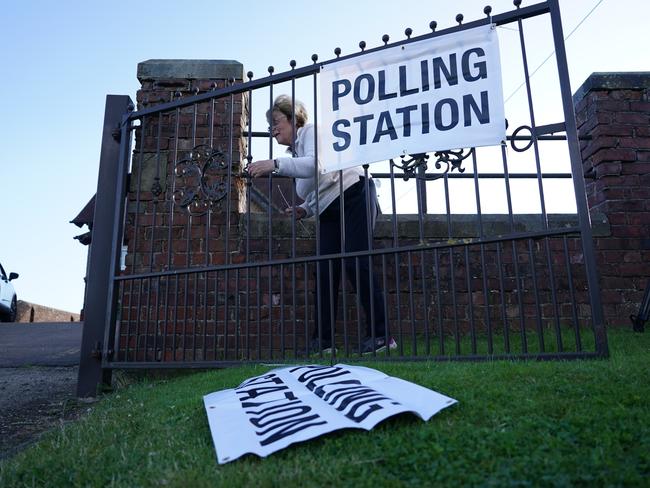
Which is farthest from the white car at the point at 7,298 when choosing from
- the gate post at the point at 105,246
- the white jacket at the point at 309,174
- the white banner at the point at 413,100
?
the white banner at the point at 413,100

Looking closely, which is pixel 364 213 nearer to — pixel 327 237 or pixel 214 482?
pixel 327 237

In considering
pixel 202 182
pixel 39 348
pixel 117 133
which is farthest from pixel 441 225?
pixel 39 348

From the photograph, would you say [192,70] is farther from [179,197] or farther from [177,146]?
[179,197]

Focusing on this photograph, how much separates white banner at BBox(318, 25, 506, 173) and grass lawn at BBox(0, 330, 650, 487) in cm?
136

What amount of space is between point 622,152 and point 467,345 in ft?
7.46

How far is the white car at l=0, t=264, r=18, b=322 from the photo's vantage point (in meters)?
12.1

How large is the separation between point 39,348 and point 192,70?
343 centimetres

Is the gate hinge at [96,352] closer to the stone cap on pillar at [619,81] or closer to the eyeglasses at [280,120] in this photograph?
the eyeglasses at [280,120]

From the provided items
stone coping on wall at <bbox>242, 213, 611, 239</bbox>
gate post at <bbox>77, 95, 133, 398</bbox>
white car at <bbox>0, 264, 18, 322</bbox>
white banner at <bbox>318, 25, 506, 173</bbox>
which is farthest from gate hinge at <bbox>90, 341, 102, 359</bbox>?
white car at <bbox>0, 264, 18, 322</bbox>

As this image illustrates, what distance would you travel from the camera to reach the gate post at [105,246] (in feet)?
11.5

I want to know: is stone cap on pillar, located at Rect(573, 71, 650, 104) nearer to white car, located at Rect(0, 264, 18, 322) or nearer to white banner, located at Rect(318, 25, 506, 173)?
white banner, located at Rect(318, 25, 506, 173)

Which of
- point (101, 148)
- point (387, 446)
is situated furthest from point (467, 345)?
point (101, 148)

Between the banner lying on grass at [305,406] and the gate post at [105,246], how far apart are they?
1620 mm

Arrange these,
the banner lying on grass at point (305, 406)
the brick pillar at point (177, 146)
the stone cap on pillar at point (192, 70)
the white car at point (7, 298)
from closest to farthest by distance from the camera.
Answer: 1. the banner lying on grass at point (305, 406)
2. the brick pillar at point (177, 146)
3. the stone cap on pillar at point (192, 70)
4. the white car at point (7, 298)
